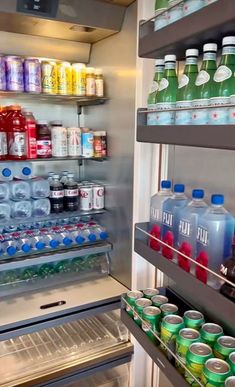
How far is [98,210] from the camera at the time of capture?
5.90 ft

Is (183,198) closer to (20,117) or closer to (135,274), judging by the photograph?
(135,274)

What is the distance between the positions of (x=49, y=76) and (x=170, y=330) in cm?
120

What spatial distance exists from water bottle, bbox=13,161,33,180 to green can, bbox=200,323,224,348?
104 centimetres

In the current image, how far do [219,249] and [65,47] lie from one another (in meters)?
1.37

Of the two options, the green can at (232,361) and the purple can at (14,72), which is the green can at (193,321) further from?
the purple can at (14,72)

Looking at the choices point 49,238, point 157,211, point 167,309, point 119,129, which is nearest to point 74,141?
point 119,129

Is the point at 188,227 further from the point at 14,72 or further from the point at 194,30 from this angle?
the point at 14,72

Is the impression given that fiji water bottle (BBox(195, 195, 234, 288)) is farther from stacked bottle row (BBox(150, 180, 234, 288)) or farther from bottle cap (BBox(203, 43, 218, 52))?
bottle cap (BBox(203, 43, 218, 52))

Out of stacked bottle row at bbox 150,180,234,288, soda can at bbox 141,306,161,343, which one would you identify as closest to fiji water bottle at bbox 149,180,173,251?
stacked bottle row at bbox 150,180,234,288

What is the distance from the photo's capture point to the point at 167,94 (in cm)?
102

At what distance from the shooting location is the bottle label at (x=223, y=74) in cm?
81

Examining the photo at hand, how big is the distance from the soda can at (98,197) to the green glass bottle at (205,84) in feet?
3.14

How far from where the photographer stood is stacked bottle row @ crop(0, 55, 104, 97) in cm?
148

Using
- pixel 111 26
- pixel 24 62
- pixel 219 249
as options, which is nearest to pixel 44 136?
pixel 24 62
